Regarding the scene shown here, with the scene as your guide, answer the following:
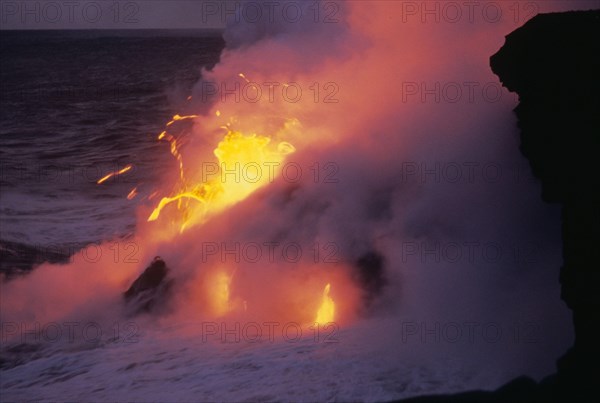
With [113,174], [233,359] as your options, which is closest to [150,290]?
[233,359]

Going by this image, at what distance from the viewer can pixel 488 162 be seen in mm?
9828

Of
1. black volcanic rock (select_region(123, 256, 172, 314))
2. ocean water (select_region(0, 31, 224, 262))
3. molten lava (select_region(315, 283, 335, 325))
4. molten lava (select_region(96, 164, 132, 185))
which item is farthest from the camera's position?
molten lava (select_region(96, 164, 132, 185))

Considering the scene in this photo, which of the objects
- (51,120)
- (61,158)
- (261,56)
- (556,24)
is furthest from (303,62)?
(51,120)

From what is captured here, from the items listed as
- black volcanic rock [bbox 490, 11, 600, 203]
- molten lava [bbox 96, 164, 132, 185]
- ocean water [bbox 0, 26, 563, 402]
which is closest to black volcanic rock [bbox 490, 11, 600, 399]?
black volcanic rock [bbox 490, 11, 600, 203]

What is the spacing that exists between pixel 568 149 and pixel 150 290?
665 centimetres

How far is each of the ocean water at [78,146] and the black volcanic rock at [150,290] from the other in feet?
16.9

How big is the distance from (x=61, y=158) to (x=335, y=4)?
59.3ft

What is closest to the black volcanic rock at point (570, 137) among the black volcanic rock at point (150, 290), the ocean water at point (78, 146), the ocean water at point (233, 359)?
the ocean water at point (233, 359)

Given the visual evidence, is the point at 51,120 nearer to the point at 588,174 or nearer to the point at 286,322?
the point at 286,322

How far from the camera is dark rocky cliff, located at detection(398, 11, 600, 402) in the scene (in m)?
5.66

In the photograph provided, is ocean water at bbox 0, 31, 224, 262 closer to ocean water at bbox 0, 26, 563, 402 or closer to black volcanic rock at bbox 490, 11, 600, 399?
ocean water at bbox 0, 26, 563, 402

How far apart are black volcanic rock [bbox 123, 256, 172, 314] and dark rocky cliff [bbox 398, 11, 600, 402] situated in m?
5.65

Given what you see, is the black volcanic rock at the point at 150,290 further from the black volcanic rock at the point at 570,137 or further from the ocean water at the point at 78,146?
the black volcanic rock at the point at 570,137

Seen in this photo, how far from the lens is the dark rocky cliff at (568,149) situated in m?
5.66
